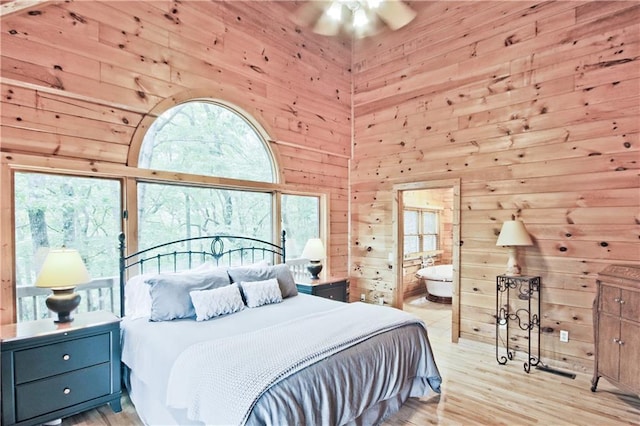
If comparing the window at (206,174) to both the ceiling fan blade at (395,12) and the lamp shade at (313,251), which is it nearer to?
the lamp shade at (313,251)

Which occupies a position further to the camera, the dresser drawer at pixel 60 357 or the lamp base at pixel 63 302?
the lamp base at pixel 63 302

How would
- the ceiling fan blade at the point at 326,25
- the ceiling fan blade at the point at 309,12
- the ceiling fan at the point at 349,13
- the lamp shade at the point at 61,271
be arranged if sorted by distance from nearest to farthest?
the lamp shade at the point at 61,271
the ceiling fan at the point at 349,13
the ceiling fan blade at the point at 326,25
the ceiling fan blade at the point at 309,12

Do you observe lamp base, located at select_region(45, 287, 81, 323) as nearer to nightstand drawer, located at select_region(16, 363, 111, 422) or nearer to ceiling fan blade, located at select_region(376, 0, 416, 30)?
nightstand drawer, located at select_region(16, 363, 111, 422)

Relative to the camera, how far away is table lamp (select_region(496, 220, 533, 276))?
12.1ft

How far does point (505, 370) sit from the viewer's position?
3.62m

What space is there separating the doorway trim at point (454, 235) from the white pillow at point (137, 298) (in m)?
3.42

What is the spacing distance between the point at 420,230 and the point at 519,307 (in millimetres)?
3402

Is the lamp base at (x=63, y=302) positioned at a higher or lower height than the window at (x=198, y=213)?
lower

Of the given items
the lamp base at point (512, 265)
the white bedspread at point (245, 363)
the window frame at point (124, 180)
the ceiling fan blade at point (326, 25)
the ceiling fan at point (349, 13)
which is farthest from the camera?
the ceiling fan blade at point (326, 25)

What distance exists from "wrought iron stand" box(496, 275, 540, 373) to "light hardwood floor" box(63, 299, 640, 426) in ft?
0.50

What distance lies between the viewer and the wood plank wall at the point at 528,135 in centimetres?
341

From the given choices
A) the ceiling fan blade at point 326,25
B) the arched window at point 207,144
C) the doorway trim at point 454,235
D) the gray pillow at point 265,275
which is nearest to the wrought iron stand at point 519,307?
the doorway trim at point 454,235

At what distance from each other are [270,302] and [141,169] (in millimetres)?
1859

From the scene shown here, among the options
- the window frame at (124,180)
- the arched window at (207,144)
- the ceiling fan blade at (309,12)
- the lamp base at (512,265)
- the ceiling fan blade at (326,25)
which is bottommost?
the lamp base at (512,265)
